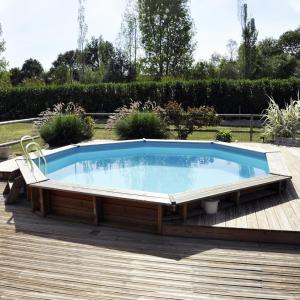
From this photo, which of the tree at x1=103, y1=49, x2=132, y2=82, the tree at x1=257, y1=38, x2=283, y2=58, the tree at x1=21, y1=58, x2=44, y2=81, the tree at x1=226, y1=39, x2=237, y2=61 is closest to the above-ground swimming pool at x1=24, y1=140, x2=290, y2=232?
the tree at x1=103, y1=49, x2=132, y2=82

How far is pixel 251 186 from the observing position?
14.9ft

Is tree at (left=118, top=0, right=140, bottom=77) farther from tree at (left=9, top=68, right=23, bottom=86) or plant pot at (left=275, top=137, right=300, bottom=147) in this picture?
plant pot at (left=275, top=137, right=300, bottom=147)

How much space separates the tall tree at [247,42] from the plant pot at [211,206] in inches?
873

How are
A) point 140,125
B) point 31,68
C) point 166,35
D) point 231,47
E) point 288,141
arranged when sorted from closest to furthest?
point 288,141 → point 140,125 → point 166,35 → point 231,47 → point 31,68

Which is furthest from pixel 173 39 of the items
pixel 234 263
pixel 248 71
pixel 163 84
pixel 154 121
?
pixel 234 263

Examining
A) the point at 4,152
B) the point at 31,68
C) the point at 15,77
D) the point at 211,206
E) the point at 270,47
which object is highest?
the point at 270,47

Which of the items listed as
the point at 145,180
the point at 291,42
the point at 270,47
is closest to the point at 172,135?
the point at 145,180

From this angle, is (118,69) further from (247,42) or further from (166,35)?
(247,42)

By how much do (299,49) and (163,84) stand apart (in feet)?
103

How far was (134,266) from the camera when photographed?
3.20 meters

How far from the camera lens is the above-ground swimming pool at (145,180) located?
13.4 feet

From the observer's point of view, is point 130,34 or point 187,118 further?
point 130,34

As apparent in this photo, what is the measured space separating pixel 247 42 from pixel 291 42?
772 inches

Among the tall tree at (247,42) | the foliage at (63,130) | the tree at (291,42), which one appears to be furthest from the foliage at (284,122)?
the tree at (291,42)
